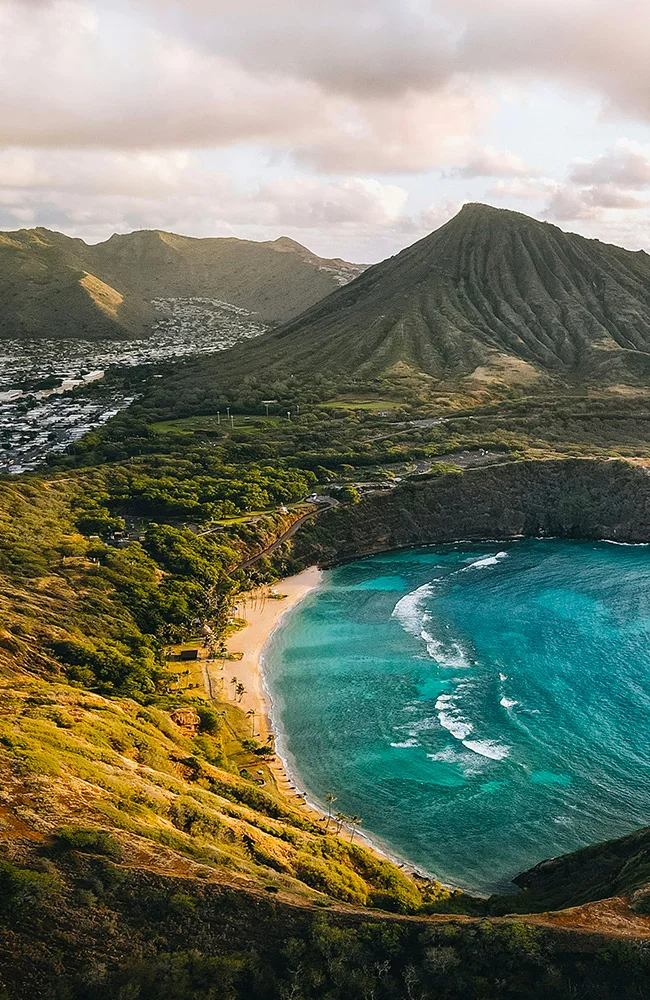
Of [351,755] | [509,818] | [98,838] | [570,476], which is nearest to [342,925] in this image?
[98,838]

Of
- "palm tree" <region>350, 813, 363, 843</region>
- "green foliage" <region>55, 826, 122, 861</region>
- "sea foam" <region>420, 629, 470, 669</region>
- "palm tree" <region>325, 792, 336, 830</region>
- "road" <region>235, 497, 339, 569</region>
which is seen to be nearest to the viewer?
"green foliage" <region>55, 826, 122, 861</region>

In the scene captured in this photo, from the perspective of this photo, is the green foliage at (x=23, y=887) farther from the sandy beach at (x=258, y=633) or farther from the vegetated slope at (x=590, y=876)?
the sandy beach at (x=258, y=633)

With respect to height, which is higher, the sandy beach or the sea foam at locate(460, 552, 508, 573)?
the sea foam at locate(460, 552, 508, 573)

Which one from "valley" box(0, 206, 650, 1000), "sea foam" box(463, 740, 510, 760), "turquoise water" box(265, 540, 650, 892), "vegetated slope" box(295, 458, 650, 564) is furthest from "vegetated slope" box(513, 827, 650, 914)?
"vegetated slope" box(295, 458, 650, 564)

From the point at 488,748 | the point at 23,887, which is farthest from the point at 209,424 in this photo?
the point at 23,887

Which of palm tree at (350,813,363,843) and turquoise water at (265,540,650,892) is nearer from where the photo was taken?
palm tree at (350,813,363,843)

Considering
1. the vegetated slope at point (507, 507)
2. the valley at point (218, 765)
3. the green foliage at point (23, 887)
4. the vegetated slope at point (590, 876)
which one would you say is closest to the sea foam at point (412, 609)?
the valley at point (218, 765)

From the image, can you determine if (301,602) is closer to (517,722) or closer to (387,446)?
(517,722)

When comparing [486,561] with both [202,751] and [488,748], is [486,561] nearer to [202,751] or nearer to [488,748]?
[488,748]

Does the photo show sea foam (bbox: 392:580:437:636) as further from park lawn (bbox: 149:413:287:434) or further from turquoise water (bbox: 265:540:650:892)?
park lawn (bbox: 149:413:287:434)

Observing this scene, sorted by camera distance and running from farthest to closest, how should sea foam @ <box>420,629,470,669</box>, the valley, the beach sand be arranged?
sea foam @ <box>420,629,470,669</box>
the beach sand
the valley
